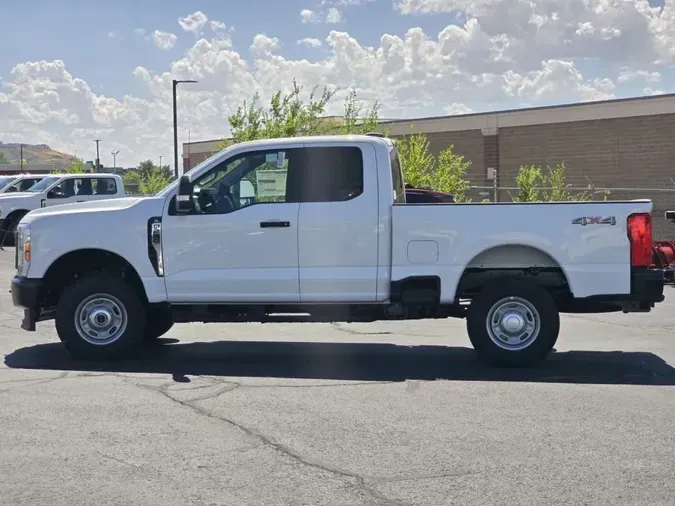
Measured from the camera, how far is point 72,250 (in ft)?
30.9

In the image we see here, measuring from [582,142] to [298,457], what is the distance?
121ft

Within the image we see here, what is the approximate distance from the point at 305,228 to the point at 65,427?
3.20 meters

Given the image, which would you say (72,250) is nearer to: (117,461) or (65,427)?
(65,427)

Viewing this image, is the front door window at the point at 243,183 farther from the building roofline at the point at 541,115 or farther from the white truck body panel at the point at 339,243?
the building roofline at the point at 541,115

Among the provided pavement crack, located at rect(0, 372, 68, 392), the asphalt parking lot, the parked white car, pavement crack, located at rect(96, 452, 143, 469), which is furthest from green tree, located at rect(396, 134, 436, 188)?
pavement crack, located at rect(96, 452, 143, 469)

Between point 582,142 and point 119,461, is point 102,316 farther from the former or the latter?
point 582,142

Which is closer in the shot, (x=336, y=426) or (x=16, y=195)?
(x=336, y=426)

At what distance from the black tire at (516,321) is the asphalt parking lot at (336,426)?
0.19 m

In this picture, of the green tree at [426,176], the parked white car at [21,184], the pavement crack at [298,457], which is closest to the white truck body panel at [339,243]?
the pavement crack at [298,457]

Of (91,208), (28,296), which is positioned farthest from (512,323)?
(28,296)

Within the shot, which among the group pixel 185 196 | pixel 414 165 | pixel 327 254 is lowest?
pixel 327 254

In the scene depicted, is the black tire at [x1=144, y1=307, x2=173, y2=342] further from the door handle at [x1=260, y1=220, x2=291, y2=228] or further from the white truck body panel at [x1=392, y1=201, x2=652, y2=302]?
the white truck body panel at [x1=392, y1=201, x2=652, y2=302]

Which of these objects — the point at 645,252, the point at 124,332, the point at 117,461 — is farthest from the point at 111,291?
the point at 645,252

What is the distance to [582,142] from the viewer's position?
133 ft
